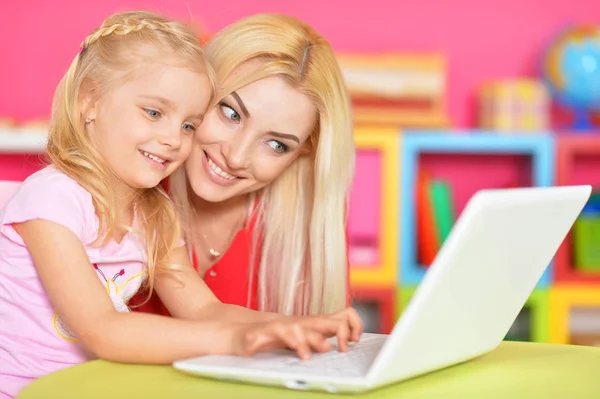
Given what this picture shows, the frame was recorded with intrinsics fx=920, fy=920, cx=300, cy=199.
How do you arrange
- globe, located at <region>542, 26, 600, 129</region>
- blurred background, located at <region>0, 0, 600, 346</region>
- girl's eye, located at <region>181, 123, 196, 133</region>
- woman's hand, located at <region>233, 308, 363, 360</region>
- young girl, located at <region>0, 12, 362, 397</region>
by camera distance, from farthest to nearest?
globe, located at <region>542, 26, 600, 129</region> → blurred background, located at <region>0, 0, 600, 346</region> → girl's eye, located at <region>181, 123, 196, 133</region> → young girl, located at <region>0, 12, 362, 397</region> → woman's hand, located at <region>233, 308, 363, 360</region>

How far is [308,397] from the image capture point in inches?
31.6

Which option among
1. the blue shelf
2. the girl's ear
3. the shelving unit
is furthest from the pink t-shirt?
the shelving unit

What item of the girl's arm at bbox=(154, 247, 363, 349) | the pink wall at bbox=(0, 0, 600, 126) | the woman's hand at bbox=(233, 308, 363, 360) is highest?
the pink wall at bbox=(0, 0, 600, 126)

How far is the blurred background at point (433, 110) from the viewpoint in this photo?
2.85 meters

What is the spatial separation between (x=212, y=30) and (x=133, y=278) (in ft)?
6.53

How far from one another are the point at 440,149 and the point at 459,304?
83.7 inches

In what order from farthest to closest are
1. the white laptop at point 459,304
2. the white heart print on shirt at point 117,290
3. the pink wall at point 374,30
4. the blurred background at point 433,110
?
the pink wall at point 374,30 → the blurred background at point 433,110 → the white heart print on shirt at point 117,290 → the white laptop at point 459,304

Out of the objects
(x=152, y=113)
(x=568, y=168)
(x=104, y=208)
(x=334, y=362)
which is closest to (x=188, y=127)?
(x=152, y=113)

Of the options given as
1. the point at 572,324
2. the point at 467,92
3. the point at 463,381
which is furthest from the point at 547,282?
the point at 463,381

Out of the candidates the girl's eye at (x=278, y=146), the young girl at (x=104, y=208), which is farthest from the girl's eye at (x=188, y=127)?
the girl's eye at (x=278, y=146)

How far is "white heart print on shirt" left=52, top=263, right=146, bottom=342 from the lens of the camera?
1230mm

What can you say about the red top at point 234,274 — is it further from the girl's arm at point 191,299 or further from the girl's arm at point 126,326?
the girl's arm at point 126,326

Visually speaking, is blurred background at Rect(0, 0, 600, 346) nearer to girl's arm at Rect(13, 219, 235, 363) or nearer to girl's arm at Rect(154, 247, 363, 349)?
girl's arm at Rect(154, 247, 363, 349)

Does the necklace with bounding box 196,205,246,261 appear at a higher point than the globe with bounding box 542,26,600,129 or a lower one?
lower
